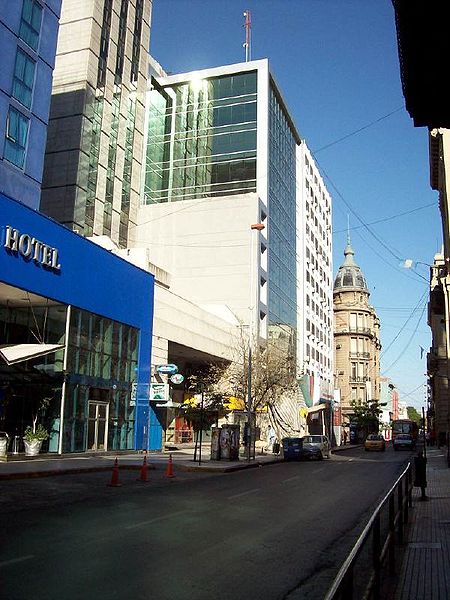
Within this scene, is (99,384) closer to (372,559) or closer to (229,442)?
(229,442)

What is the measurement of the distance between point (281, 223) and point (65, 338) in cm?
4392

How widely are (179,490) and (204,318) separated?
31066mm

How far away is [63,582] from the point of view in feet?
20.7

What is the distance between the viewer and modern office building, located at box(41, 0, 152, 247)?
57.3 metres

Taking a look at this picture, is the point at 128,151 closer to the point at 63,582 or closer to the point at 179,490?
the point at 179,490

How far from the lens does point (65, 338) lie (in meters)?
29.0

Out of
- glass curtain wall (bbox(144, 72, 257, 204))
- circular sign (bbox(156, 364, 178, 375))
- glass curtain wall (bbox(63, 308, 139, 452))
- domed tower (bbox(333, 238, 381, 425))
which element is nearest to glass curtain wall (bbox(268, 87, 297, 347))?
glass curtain wall (bbox(144, 72, 257, 204))

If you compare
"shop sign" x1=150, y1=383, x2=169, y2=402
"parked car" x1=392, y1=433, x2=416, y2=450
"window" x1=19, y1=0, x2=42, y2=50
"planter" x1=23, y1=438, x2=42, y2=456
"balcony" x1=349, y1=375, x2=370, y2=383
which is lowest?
"parked car" x1=392, y1=433, x2=416, y2=450

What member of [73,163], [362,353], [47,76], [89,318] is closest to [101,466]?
[89,318]

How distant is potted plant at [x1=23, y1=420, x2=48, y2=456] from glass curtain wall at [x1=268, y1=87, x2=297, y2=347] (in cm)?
3661

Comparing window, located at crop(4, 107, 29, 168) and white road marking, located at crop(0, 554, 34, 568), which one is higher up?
window, located at crop(4, 107, 29, 168)

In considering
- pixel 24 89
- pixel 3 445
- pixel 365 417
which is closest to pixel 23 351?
pixel 3 445

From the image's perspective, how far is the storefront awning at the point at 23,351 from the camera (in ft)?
80.0

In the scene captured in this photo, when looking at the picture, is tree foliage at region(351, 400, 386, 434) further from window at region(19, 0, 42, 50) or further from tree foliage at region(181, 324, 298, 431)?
window at region(19, 0, 42, 50)
